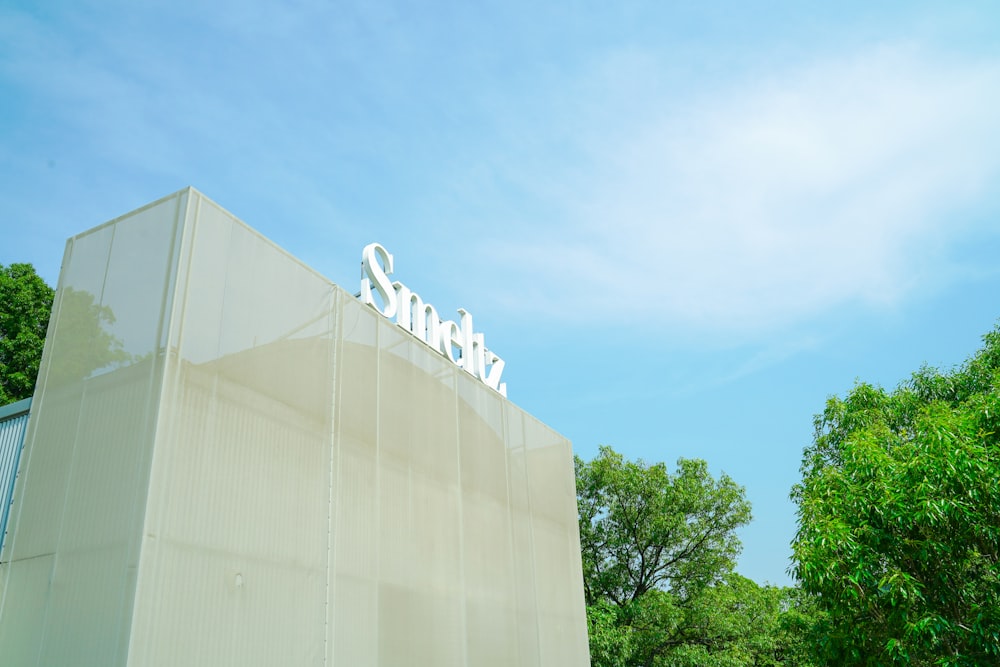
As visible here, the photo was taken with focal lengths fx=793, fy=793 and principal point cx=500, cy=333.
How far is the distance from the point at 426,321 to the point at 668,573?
1816 cm

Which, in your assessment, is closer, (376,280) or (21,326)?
(376,280)

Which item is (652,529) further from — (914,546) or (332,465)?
(332,465)

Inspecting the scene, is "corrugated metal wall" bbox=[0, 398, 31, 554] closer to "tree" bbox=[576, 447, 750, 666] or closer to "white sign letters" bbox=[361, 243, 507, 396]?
"white sign letters" bbox=[361, 243, 507, 396]

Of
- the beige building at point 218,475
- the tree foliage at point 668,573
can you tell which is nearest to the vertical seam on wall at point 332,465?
the beige building at point 218,475

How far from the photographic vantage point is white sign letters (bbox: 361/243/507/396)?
12.3m

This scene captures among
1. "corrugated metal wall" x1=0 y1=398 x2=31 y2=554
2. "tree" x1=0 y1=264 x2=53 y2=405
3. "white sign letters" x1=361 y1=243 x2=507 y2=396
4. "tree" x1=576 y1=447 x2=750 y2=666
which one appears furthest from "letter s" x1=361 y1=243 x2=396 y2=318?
"tree" x1=576 y1=447 x2=750 y2=666

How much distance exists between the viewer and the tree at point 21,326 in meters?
23.2

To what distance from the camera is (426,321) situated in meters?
13.7

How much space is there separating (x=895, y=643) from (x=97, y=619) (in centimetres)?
1190

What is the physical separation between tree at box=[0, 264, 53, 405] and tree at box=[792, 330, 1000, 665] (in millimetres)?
21399

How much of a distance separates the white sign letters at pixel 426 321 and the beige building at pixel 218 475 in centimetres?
66

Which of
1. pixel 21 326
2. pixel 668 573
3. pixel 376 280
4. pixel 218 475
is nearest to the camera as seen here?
pixel 218 475

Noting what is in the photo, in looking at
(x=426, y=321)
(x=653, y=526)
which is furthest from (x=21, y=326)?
(x=653, y=526)

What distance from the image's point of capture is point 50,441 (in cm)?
846
